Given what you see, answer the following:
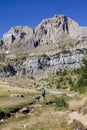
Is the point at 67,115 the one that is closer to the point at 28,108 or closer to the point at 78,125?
the point at 78,125

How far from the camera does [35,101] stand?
5853 centimetres

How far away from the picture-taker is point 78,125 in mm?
31094

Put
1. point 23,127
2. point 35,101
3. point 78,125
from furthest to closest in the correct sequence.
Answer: point 35,101, point 23,127, point 78,125

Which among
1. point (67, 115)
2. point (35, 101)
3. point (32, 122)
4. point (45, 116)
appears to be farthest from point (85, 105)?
point (35, 101)

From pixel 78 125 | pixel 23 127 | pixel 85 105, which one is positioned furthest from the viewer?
pixel 85 105

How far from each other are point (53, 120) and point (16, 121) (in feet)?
20.4

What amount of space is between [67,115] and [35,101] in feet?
64.4

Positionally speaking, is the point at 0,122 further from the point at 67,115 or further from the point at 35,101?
the point at 35,101

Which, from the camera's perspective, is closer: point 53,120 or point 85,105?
point 53,120

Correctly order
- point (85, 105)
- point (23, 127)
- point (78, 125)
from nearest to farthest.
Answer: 1. point (78, 125)
2. point (23, 127)
3. point (85, 105)

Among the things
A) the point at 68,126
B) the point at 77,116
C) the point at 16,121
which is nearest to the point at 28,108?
the point at 16,121

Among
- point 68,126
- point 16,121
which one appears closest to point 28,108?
point 16,121

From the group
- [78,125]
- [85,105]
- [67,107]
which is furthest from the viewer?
[67,107]

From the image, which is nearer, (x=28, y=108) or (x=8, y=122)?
(x=8, y=122)
